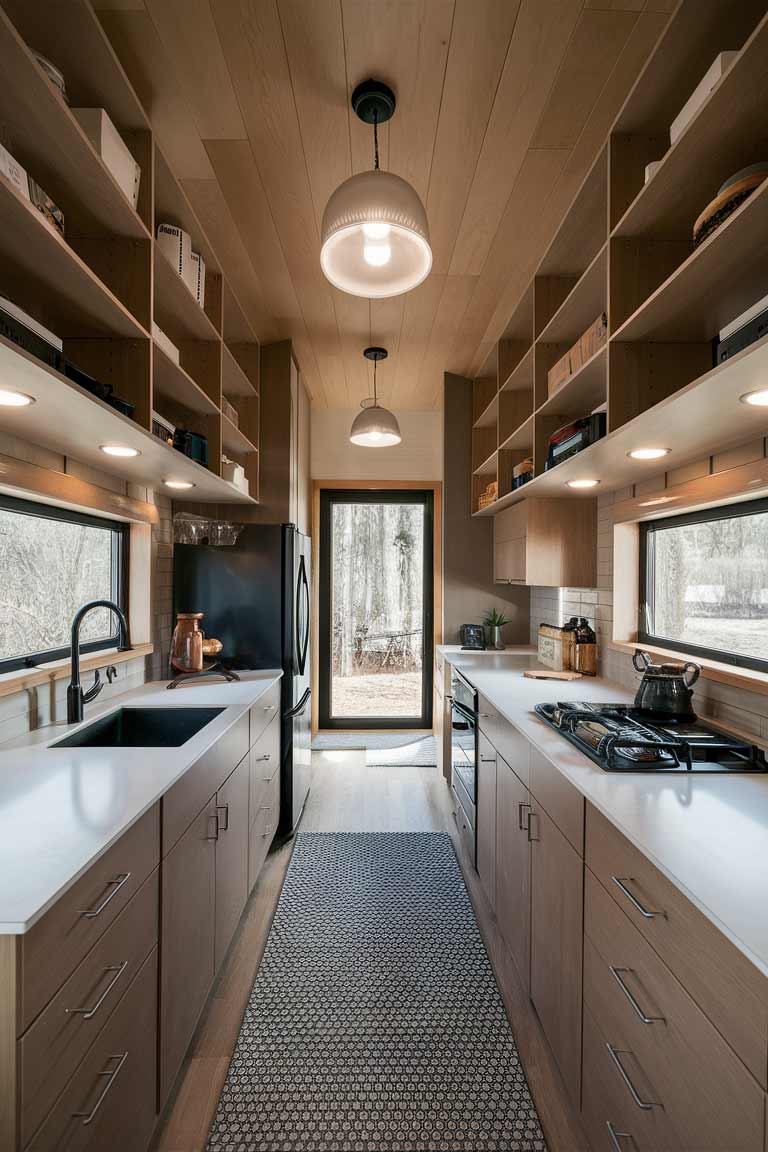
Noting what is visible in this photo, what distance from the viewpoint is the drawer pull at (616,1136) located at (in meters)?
1.09

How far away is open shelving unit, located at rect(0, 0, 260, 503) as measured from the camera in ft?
4.08

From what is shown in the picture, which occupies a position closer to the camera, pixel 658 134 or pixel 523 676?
pixel 658 134

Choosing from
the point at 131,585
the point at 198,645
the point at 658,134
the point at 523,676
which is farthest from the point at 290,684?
the point at 658,134

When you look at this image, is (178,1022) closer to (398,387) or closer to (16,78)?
(16,78)

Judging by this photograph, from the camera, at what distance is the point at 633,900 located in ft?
3.58

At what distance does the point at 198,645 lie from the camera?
9.14 feet

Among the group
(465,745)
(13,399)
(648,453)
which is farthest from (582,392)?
(13,399)

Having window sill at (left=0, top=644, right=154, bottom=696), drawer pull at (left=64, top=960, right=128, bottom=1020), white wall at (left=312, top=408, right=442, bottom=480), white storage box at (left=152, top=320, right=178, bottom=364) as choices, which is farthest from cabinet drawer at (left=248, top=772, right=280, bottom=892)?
white wall at (left=312, top=408, right=442, bottom=480)

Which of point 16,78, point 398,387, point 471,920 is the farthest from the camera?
point 398,387

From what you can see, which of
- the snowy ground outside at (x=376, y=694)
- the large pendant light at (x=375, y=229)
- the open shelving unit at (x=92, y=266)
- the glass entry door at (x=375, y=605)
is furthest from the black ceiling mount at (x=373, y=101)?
the snowy ground outside at (x=376, y=694)

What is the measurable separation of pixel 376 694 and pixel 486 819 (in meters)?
2.69

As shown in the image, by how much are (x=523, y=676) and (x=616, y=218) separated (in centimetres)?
196

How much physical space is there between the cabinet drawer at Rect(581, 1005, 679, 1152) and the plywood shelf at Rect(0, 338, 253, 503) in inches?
68.7

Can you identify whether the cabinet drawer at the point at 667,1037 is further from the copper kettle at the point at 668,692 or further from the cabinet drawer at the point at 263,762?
the cabinet drawer at the point at 263,762
